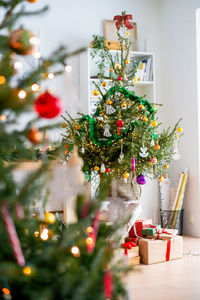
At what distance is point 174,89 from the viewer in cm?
462

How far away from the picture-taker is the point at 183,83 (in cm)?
447

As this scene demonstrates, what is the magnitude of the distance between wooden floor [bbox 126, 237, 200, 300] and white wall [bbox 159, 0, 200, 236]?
98cm

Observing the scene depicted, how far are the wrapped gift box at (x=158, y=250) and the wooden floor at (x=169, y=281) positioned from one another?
0.05 meters

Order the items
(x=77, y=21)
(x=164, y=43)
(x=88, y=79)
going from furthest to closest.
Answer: (x=164, y=43) < (x=77, y=21) < (x=88, y=79)

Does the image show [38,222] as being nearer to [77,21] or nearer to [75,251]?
[75,251]

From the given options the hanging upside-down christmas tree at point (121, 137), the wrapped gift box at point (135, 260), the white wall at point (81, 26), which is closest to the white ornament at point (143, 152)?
the hanging upside-down christmas tree at point (121, 137)

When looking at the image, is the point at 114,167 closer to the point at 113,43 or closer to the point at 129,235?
the point at 129,235

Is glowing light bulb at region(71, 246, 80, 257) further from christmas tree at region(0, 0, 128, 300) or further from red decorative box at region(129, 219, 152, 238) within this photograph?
red decorative box at region(129, 219, 152, 238)

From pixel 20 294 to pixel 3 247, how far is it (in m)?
0.21

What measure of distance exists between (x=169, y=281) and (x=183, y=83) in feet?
7.90

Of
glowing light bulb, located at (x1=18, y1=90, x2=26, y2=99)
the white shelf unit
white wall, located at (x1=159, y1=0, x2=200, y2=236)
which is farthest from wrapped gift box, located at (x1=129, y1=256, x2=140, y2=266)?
glowing light bulb, located at (x1=18, y1=90, x2=26, y2=99)

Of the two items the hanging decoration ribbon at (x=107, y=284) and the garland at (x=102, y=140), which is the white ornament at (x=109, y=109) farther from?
the hanging decoration ribbon at (x=107, y=284)

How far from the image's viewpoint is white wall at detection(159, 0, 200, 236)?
4.29 m

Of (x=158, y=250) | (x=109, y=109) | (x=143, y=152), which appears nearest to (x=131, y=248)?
(x=158, y=250)
